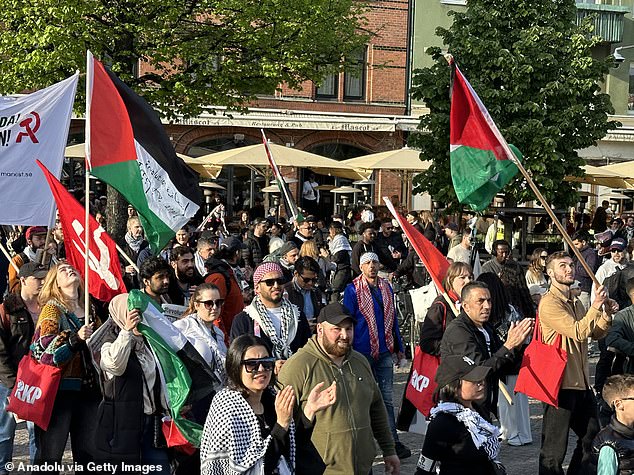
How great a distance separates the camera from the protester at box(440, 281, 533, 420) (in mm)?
6918

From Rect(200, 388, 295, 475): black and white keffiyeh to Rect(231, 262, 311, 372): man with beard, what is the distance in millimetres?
→ 2333

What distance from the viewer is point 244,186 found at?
3469cm

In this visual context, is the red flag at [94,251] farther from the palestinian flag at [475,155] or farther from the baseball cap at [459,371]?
the palestinian flag at [475,155]

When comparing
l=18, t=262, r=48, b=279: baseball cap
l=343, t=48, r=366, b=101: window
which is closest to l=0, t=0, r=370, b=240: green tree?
l=18, t=262, r=48, b=279: baseball cap

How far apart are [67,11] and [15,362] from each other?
410 inches

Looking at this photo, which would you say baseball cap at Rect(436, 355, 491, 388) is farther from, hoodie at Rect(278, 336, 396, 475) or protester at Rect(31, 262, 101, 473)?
protester at Rect(31, 262, 101, 473)

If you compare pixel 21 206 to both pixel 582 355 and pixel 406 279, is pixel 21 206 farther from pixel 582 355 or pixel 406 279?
pixel 406 279

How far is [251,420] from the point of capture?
5.12 meters

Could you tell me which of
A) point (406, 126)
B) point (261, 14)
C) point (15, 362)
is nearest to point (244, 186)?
point (406, 126)

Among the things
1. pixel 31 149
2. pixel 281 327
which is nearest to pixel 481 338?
pixel 281 327

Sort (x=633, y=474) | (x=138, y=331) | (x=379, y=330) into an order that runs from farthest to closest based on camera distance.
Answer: (x=379, y=330) → (x=138, y=331) → (x=633, y=474)

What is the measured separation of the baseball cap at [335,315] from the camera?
584 cm

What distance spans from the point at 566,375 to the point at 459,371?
1.75 m

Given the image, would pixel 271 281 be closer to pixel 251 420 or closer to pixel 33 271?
pixel 33 271
